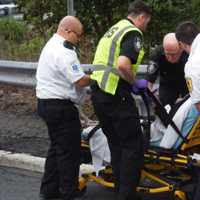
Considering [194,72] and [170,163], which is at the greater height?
[194,72]

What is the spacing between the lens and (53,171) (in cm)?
664

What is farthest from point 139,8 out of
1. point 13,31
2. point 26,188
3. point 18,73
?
point 13,31

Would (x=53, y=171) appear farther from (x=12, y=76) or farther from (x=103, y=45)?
(x=12, y=76)

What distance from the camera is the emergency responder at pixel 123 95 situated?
5.95m

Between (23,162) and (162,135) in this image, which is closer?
(162,135)

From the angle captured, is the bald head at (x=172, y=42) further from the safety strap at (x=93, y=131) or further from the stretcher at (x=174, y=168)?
the safety strap at (x=93, y=131)

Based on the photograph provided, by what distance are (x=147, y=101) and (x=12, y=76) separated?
373 centimetres

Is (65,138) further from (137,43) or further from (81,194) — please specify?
(137,43)

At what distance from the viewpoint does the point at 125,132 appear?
6.01 meters

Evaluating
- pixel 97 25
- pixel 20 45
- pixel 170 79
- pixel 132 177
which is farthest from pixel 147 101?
pixel 20 45

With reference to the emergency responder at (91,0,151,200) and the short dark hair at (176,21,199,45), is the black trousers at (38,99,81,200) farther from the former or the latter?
the short dark hair at (176,21,199,45)

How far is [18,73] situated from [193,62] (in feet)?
13.8

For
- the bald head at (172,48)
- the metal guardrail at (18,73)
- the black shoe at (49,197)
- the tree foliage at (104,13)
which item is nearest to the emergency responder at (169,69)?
the bald head at (172,48)

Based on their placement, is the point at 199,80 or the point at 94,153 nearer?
the point at 199,80
